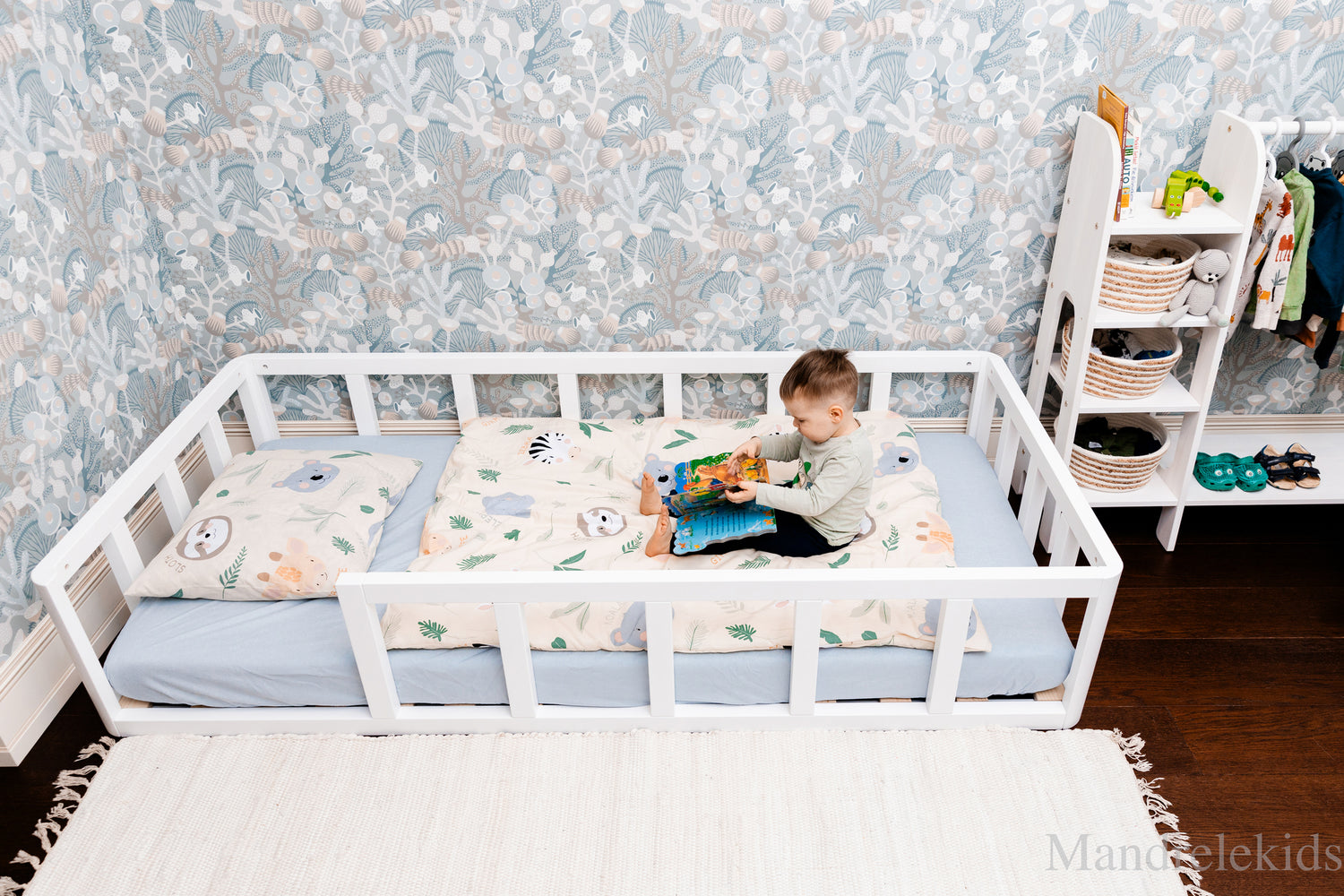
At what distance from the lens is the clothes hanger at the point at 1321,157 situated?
2119 mm

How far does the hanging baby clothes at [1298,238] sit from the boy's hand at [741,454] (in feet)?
4.23

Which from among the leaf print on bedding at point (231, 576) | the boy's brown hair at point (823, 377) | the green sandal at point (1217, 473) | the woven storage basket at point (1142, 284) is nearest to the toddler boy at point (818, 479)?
the boy's brown hair at point (823, 377)

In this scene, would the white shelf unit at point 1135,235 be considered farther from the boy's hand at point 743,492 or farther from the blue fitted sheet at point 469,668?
the boy's hand at point 743,492

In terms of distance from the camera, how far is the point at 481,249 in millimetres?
2293

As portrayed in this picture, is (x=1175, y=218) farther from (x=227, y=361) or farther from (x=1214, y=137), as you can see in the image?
(x=227, y=361)

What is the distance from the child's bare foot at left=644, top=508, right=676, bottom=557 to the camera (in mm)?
1905

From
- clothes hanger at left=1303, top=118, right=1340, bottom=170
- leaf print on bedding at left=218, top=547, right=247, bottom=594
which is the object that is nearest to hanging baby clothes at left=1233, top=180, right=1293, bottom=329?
clothes hanger at left=1303, top=118, right=1340, bottom=170

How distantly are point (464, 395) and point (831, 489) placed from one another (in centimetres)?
111

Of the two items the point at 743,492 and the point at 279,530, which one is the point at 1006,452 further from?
the point at 279,530

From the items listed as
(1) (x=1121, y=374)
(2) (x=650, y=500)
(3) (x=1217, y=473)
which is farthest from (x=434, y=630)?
(3) (x=1217, y=473)

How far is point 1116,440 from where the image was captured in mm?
2432

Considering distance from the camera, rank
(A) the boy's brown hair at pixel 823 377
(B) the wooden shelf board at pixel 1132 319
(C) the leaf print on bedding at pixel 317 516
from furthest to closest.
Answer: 1. (B) the wooden shelf board at pixel 1132 319
2. (C) the leaf print on bedding at pixel 317 516
3. (A) the boy's brown hair at pixel 823 377

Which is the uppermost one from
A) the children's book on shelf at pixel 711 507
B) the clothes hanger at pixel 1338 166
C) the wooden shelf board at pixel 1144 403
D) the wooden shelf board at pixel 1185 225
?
the clothes hanger at pixel 1338 166

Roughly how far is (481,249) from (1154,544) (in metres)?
1.91
